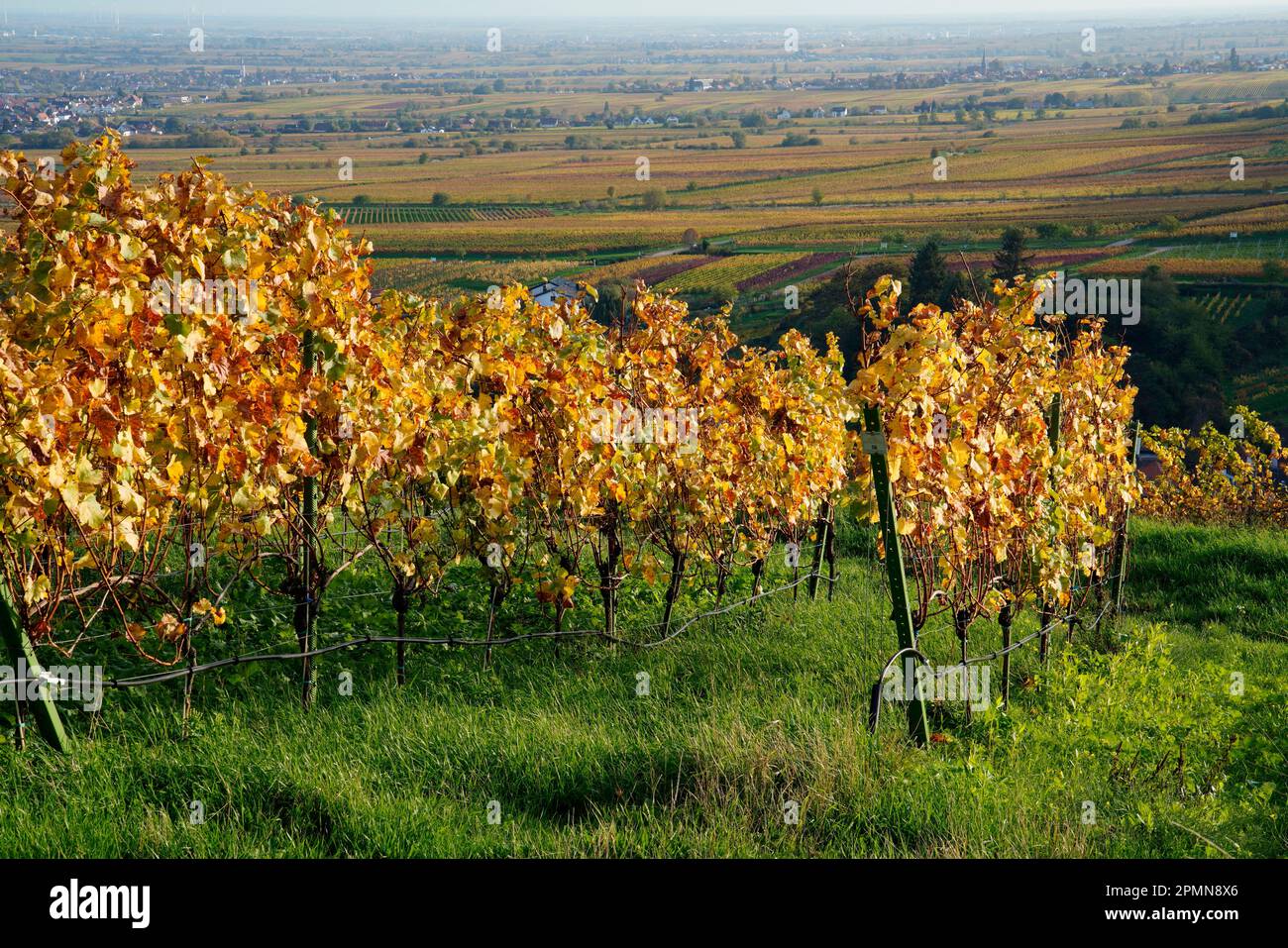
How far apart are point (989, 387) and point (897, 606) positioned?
1392 mm

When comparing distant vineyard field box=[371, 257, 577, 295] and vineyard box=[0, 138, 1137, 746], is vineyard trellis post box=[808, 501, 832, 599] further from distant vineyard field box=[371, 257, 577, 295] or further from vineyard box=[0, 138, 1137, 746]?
distant vineyard field box=[371, 257, 577, 295]

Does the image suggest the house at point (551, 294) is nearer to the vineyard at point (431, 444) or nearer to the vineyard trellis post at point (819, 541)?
the vineyard at point (431, 444)

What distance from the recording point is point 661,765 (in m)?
4.11

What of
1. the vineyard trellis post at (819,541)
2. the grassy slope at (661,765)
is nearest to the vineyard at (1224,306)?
the vineyard trellis post at (819,541)

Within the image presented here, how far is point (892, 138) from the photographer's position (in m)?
152

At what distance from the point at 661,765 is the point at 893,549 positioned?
47.5 inches

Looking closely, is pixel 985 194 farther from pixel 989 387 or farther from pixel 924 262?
pixel 989 387

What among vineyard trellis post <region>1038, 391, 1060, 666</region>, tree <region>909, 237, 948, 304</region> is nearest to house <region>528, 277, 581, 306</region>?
vineyard trellis post <region>1038, 391, 1060, 666</region>

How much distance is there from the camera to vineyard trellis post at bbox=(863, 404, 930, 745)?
171 inches

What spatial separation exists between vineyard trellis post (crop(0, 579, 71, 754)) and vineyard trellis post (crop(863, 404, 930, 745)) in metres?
2.98

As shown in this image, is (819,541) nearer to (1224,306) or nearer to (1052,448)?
(1052,448)

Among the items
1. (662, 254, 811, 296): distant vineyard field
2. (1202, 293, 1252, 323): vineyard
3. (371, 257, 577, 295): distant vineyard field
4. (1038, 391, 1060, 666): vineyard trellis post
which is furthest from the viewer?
(662, 254, 811, 296): distant vineyard field

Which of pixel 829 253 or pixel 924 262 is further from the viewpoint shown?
pixel 829 253
